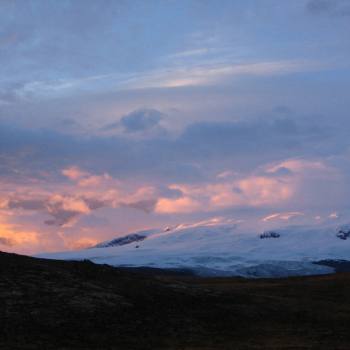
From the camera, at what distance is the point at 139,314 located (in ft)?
144

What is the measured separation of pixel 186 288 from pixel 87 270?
8.01 metres

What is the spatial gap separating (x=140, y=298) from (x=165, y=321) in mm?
5191

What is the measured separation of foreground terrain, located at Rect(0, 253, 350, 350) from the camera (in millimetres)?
37906

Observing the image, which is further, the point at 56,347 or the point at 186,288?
the point at 186,288

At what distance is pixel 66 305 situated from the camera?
42.8 meters

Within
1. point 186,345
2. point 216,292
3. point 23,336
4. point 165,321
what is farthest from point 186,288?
point 23,336

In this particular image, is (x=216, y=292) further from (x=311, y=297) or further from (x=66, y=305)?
(x=66, y=305)

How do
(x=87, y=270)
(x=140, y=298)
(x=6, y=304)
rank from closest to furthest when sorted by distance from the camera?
(x=6, y=304)
(x=140, y=298)
(x=87, y=270)

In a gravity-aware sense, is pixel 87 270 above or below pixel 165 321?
above

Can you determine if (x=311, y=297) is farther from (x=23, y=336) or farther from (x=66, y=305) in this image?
(x=23, y=336)

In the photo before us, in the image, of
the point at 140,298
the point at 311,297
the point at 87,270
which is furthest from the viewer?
the point at 311,297

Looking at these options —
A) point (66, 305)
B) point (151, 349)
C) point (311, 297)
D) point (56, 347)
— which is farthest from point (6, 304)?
point (311, 297)

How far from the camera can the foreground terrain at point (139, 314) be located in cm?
3791

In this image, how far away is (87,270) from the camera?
5266 cm
